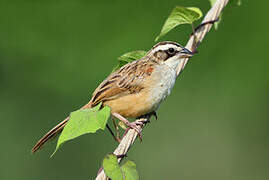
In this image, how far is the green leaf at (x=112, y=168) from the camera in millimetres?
2417

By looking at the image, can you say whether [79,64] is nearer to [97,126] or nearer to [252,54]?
[252,54]

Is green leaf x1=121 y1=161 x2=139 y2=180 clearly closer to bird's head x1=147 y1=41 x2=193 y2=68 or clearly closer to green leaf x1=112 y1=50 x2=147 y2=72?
green leaf x1=112 y1=50 x2=147 y2=72

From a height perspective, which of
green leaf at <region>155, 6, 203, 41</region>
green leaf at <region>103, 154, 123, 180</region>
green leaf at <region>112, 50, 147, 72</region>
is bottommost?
green leaf at <region>103, 154, 123, 180</region>

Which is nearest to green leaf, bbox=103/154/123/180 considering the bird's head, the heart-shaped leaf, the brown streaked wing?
the heart-shaped leaf

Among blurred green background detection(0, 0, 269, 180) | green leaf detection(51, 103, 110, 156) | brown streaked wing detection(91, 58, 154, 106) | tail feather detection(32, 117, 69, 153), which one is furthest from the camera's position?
blurred green background detection(0, 0, 269, 180)

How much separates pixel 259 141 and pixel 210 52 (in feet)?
5.41

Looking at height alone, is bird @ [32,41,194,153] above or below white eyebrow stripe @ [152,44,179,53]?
below

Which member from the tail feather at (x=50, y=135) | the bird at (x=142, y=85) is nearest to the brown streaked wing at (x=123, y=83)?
the bird at (x=142, y=85)

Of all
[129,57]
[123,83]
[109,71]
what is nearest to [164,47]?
[123,83]

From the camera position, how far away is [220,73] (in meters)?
8.18

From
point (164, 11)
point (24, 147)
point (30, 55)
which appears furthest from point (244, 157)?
point (30, 55)

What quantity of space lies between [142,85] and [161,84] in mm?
165

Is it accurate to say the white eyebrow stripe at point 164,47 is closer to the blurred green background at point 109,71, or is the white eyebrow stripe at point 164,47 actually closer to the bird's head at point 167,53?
the bird's head at point 167,53

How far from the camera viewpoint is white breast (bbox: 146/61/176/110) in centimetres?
416
